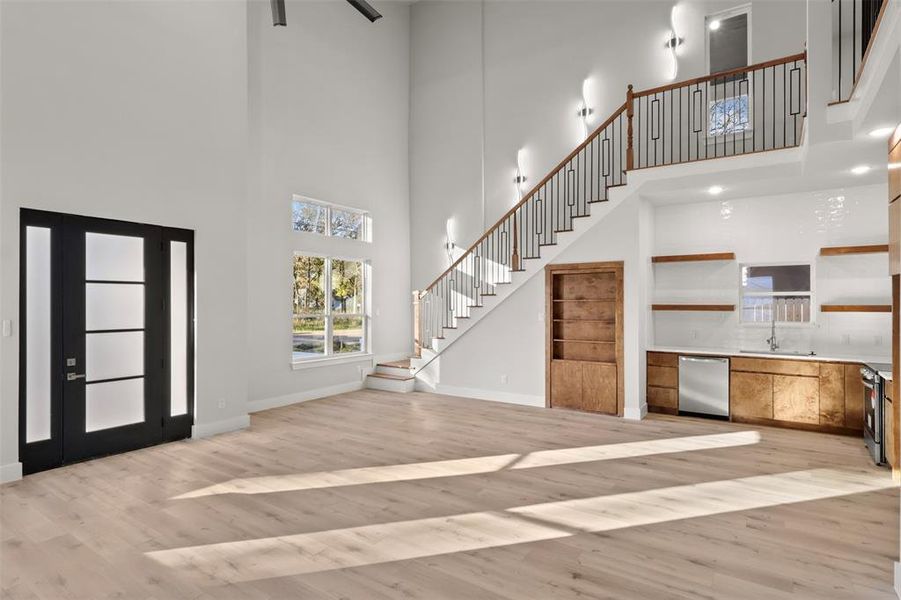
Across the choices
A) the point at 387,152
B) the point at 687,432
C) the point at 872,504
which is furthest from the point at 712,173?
the point at 387,152

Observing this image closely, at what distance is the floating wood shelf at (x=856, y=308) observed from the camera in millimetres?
5836

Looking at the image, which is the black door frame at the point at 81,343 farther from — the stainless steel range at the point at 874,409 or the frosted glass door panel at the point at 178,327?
the stainless steel range at the point at 874,409

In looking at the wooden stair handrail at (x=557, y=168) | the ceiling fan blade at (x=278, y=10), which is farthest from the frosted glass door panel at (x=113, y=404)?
the wooden stair handrail at (x=557, y=168)

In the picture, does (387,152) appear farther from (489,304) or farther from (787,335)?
(787,335)

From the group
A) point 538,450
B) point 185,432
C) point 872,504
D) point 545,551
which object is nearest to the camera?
point 545,551

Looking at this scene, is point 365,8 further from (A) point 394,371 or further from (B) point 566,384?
(A) point 394,371

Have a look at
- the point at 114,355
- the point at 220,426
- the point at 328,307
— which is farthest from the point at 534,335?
the point at 114,355

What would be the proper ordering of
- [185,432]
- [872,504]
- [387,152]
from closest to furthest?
1. [872,504]
2. [185,432]
3. [387,152]

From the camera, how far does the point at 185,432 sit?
18.4 ft

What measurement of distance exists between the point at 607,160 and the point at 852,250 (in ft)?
11.3

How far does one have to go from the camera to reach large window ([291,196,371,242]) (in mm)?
7836

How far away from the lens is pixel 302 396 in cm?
770

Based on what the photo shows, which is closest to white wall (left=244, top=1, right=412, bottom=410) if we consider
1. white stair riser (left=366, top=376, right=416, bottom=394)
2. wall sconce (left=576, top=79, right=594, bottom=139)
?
white stair riser (left=366, top=376, right=416, bottom=394)

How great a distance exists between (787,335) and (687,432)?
6.97ft
